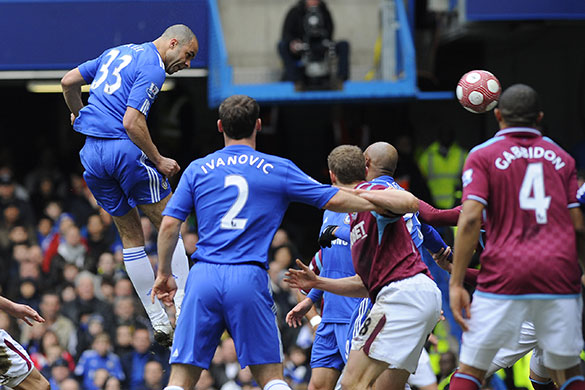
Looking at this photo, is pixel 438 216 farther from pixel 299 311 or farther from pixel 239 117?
pixel 239 117

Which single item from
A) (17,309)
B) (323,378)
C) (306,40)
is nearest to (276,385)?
(323,378)

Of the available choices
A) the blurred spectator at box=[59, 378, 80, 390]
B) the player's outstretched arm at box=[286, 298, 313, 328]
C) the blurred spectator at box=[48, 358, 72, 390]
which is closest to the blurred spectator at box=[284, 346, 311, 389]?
the blurred spectator at box=[59, 378, 80, 390]

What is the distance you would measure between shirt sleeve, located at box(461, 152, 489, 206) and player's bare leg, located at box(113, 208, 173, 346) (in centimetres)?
318

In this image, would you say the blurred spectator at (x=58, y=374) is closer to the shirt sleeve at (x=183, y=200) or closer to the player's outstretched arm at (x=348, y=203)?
the shirt sleeve at (x=183, y=200)

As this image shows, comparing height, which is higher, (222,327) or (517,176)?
(517,176)

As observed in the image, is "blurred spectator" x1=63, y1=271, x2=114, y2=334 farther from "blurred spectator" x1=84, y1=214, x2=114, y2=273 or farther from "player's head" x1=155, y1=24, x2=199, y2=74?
"player's head" x1=155, y1=24, x2=199, y2=74

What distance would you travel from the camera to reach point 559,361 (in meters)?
6.35

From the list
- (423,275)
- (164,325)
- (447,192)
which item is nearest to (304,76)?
(447,192)

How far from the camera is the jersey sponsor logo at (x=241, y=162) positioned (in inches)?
255

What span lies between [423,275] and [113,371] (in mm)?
A: 7189

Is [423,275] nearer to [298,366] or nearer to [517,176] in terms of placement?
[517,176]

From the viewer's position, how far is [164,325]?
8.20 meters

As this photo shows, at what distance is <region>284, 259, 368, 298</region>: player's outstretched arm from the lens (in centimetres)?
677

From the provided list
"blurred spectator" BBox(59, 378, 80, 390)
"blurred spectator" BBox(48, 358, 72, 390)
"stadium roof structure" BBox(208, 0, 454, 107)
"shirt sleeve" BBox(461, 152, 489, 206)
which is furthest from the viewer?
"stadium roof structure" BBox(208, 0, 454, 107)
